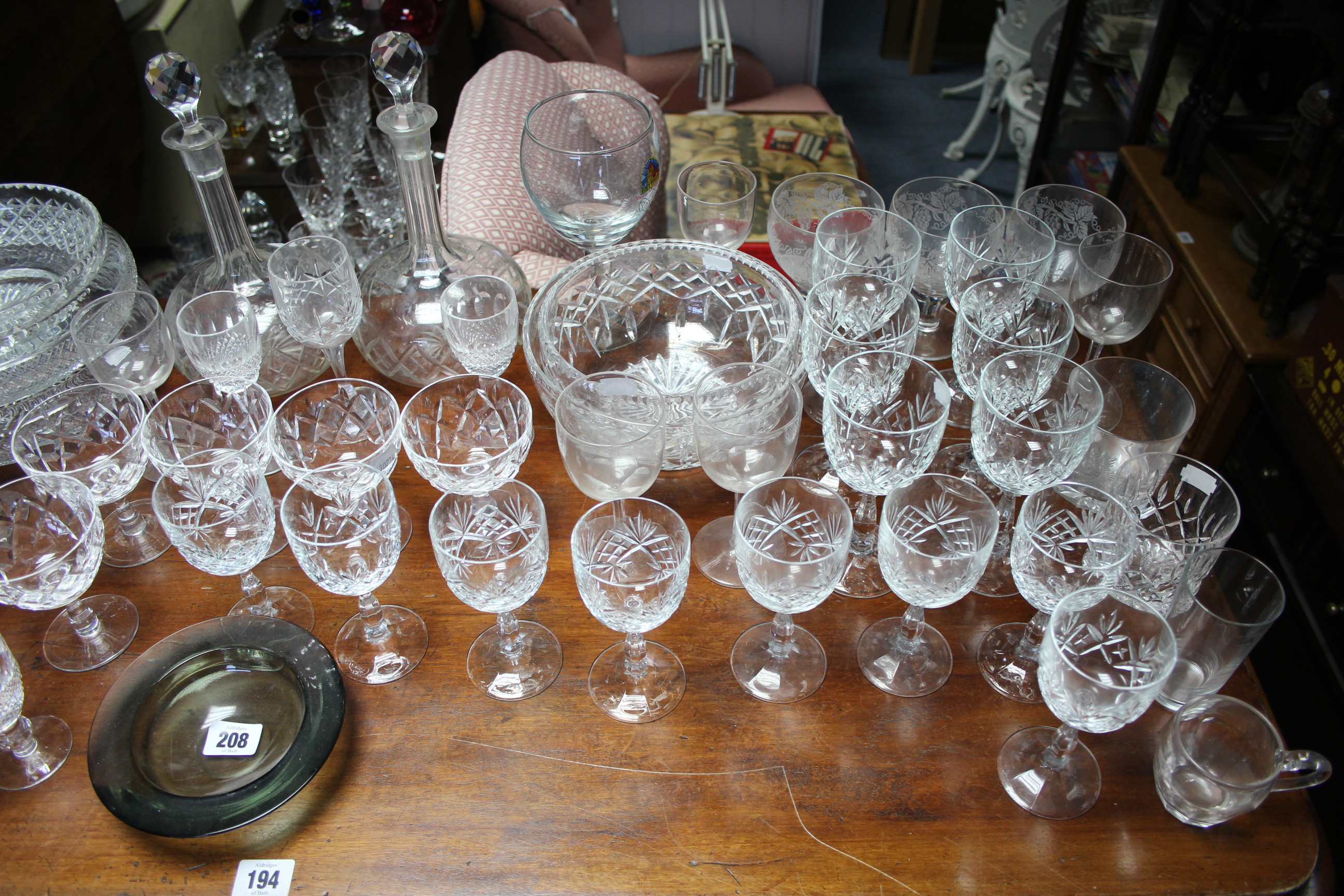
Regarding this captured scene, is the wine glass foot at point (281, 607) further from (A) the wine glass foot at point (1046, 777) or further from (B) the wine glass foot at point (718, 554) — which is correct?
(A) the wine glass foot at point (1046, 777)

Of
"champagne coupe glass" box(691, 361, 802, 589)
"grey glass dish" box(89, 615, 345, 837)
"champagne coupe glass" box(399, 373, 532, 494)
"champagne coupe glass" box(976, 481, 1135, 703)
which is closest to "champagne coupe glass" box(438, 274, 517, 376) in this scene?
"champagne coupe glass" box(399, 373, 532, 494)

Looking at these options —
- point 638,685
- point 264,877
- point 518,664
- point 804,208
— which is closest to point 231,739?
point 264,877

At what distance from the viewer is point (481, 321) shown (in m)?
1.04

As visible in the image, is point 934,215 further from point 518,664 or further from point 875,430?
point 518,664

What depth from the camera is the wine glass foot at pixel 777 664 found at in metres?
0.87

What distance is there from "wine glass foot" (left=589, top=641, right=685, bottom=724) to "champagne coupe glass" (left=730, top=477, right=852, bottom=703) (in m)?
0.06

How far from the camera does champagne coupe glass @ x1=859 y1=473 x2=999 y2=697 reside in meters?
0.84

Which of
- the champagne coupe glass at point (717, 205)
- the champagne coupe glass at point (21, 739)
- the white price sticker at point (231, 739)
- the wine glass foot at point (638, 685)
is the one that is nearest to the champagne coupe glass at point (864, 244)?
the champagne coupe glass at point (717, 205)

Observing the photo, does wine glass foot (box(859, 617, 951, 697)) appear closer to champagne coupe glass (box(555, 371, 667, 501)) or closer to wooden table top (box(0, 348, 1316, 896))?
wooden table top (box(0, 348, 1316, 896))

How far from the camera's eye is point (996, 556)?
99 cm

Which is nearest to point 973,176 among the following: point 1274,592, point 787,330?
point 787,330

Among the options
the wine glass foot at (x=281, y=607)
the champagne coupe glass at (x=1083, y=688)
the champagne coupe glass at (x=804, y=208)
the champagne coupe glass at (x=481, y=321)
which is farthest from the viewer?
the champagne coupe glass at (x=804, y=208)

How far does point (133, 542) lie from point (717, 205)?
83 cm

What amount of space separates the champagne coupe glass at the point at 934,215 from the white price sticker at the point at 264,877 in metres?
0.92
